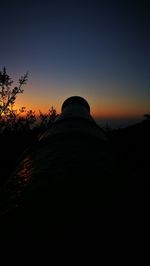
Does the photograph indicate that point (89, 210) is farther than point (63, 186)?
No

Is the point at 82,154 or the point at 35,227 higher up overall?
the point at 82,154

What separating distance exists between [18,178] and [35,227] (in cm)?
66

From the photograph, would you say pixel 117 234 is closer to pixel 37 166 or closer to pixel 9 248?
pixel 9 248

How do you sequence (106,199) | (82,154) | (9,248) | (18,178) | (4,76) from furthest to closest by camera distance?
(4,76), (82,154), (18,178), (106,199), (9,248)

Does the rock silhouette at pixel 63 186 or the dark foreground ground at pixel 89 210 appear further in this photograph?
the rock silhouette at pixel 63 186

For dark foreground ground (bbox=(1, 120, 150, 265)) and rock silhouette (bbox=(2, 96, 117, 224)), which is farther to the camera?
rock silhouette (bbox=(2, 96, 117, 224))

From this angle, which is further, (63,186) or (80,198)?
(63,186)

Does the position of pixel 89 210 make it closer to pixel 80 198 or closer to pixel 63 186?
pixel 80 198

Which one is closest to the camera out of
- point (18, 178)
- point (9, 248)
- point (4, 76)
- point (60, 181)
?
point (9, 248)

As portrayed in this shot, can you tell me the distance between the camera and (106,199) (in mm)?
1481

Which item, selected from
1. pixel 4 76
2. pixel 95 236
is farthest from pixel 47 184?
pixel 4 76

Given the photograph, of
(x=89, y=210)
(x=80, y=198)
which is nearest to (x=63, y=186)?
(x=80, y=198)

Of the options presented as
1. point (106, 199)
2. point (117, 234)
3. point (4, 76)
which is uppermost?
point (4, 76)

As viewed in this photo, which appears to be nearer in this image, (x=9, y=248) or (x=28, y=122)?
(x=9, y=248)
